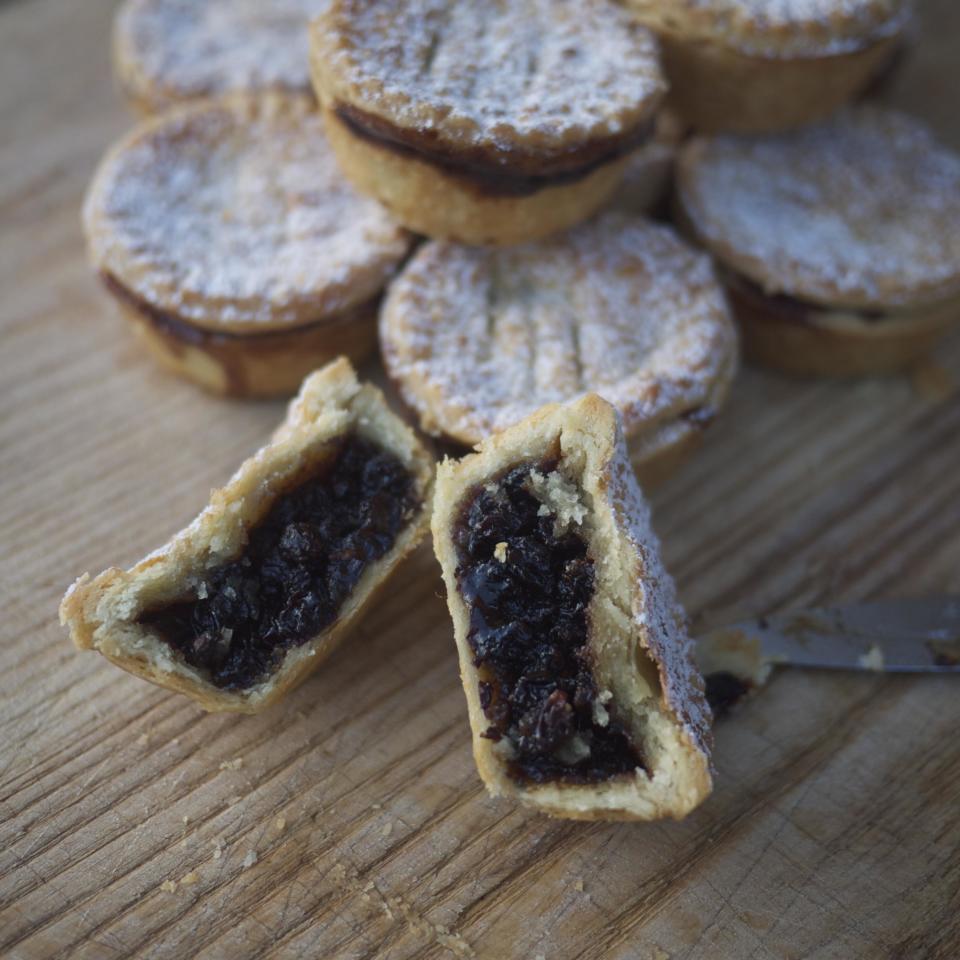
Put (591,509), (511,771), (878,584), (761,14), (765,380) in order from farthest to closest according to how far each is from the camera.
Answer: (765,380), (761,14), (878,584), (591,509), (511,771)

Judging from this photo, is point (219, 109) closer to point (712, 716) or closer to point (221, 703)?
point (221, 703)

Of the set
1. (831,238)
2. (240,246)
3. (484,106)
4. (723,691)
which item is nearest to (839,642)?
(723,691)

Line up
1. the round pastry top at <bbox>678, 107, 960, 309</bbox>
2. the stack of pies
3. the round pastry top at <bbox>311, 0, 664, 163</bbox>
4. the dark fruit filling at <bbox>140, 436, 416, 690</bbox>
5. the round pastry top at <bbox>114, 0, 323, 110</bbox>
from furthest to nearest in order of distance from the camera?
the round pastry top at <bbox>114, 0, 323, 110</bbox> < the round pastry top at <bbox>678, 107, 960, 309</bbox> < the round pastry top at <bbox>311, 0, 664, 163</bbox> < the dark fruit filling at <bbox>140, 436, 416, 690</bbox> < the stack of pies

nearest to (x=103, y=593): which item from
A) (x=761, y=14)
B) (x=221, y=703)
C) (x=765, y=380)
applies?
(x=221, y=703)

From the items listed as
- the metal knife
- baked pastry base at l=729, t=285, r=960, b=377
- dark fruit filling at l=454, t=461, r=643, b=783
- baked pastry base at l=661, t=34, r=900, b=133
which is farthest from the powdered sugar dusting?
baked pastry base at l=661, t=34, r=900, b=133

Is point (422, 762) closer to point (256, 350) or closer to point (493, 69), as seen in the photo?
point (256, 350)

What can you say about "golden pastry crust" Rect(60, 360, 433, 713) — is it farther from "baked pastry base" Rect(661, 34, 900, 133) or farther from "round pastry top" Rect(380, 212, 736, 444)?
"baked pastry base" Rect(661, 34, 900, 133)

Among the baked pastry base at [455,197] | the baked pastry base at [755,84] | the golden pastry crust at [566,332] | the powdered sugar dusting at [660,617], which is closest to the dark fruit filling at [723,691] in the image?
the powdered sugar dusting at [660,617]

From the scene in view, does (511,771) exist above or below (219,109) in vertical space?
below
